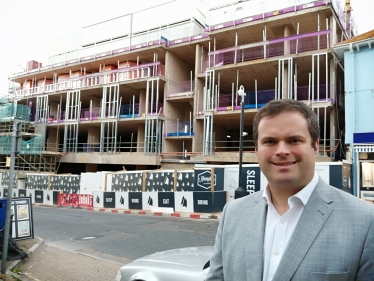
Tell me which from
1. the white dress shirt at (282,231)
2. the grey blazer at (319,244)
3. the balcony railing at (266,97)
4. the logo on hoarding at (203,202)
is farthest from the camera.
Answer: the balcony railing at (266,97)

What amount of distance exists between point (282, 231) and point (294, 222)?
0.09 m

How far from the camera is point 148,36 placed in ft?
106

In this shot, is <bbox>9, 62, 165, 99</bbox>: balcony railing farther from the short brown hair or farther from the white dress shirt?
the white dress shirt

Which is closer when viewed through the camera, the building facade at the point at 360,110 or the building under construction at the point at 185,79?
the building facade at the point at 360,110

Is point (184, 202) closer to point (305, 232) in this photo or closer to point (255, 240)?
point (255, 240)

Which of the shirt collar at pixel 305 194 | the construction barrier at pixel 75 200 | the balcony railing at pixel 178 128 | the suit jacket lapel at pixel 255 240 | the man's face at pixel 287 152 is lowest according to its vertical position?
the construction barrier at pixel 75 200

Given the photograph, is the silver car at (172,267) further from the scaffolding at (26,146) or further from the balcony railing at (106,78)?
the scaffolding at (26,146)

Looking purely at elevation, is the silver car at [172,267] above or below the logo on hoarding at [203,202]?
above

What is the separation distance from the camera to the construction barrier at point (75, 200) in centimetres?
1960

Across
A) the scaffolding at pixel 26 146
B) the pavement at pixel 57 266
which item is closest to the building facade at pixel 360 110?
the pavement at pixel 57 266

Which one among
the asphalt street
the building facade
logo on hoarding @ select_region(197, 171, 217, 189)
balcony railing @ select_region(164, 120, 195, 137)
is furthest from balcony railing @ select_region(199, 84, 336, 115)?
the asphalt street

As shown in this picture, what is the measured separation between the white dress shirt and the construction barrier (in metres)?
19.1

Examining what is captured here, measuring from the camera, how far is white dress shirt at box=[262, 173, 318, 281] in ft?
5.59

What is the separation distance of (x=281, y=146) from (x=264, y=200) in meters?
0.42
